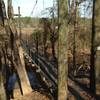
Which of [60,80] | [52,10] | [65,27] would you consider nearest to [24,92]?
[60,80]

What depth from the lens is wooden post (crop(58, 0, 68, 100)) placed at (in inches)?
444

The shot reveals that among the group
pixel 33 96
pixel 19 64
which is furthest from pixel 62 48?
pixel 19 64

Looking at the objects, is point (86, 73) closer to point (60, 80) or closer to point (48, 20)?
point (60, 80)

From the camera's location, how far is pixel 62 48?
1153 centimetres

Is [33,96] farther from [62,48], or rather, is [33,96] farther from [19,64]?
[62,48]

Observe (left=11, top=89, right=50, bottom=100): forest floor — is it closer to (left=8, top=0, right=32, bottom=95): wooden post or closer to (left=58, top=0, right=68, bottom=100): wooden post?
(left=8, top=0, right=32, bottom=95): wooden post

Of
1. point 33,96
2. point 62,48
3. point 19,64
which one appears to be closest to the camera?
point 62,48

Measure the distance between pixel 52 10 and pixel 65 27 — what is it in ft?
51.9

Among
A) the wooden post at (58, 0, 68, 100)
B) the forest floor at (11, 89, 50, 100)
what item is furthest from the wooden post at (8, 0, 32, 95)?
the wooden post at (58, 0, 68, 100)

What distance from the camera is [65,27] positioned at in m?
11.4

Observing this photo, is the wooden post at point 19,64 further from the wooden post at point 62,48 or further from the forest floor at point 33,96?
the wooden post at point 62,48

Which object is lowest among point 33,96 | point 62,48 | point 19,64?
point 33,96

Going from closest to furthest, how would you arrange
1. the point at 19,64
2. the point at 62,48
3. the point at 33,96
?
the point at 62,48 → the point at 33,96 → the point at 19,64

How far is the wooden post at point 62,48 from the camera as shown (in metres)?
11.3
